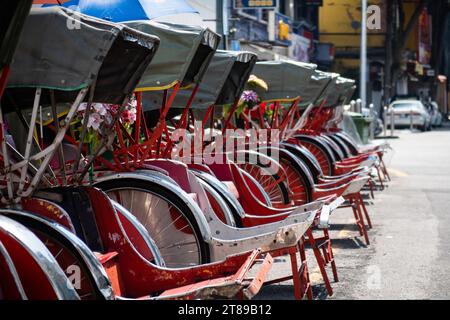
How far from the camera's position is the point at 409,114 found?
148ft

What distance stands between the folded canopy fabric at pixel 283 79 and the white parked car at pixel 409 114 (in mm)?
31801

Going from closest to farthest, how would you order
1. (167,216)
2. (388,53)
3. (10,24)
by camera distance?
(10,24)
(167,216)
(388,53)

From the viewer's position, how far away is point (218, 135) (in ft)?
Result: 35.4

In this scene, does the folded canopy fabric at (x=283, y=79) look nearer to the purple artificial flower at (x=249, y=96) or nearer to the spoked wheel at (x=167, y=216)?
the purple artificial flower at (x=249, y=96)

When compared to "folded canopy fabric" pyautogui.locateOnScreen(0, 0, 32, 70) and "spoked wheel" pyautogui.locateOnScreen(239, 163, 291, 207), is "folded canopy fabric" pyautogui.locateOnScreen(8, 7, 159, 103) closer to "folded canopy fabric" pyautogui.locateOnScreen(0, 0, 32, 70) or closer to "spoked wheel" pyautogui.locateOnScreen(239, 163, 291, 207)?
"folded canopy fabric" pyautogui.locateOnScreen(0, 0, 32, 70)

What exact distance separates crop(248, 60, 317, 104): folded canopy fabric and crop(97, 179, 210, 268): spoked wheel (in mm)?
5939

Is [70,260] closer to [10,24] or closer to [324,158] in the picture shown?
[10,24]

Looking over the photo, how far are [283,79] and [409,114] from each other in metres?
32.4

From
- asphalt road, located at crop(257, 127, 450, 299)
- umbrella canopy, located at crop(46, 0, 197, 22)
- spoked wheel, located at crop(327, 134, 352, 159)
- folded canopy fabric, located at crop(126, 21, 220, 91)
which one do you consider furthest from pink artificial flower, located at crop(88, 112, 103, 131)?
spoked wheel, located at crop(327, 134, 352, 159)

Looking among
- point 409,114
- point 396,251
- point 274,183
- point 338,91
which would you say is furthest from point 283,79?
point 409,114

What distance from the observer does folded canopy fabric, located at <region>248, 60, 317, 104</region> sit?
528 inches

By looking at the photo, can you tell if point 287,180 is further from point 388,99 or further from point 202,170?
point 388,99

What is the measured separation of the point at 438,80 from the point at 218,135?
190 feet

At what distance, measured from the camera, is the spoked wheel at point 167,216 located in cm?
738
